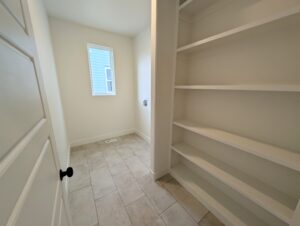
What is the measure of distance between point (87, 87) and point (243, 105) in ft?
9.08

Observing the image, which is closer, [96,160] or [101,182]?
[101,182]

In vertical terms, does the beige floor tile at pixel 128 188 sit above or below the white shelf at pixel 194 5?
below

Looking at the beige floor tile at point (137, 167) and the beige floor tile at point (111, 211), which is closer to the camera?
the beige floor tile at point (111, 211)

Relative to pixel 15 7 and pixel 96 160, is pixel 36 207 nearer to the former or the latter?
pixel 15 7

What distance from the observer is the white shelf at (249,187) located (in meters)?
0.91

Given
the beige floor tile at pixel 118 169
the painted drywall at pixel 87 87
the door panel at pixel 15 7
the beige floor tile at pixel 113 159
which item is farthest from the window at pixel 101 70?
the door panel at pixel 15 7

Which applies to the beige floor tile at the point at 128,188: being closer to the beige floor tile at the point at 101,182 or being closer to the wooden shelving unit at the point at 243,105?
the beige floor tile at the point at 101,182

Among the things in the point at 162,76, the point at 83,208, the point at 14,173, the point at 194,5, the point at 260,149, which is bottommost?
the point at 83,208

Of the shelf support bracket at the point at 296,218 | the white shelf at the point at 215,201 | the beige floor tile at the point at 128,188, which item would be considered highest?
the shelf support bracket at the point at 296,218

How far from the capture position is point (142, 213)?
1.34m

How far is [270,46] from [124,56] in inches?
106

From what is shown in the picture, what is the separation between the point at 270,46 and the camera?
998mm

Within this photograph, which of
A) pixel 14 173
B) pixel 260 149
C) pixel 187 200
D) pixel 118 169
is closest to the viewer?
pixel 14 173

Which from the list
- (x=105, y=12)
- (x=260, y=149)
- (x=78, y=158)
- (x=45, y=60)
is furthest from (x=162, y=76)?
(x=78, y=158)
